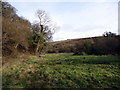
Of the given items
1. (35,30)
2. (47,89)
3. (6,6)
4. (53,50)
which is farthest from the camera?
(53,50)

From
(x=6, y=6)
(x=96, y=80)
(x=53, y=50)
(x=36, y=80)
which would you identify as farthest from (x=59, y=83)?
(x=53, y=50)

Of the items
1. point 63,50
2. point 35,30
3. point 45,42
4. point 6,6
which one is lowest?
point 63,50

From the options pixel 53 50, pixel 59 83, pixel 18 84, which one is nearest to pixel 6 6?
pixel 18 84

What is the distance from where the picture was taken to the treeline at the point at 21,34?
9.09 metres

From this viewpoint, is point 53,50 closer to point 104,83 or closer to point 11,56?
point 11,56

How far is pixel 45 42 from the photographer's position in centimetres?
2138

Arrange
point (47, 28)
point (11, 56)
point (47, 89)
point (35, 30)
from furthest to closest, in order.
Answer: point (47, 28)
point (35, 30)
point (11, 56)
point (47, 89)

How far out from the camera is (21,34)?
10859 millimetres

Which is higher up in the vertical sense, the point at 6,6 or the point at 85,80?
the point at 6,6

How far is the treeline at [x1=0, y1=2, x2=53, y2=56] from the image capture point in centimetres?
909

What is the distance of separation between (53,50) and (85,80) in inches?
912

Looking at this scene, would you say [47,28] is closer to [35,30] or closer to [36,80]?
[35,30]

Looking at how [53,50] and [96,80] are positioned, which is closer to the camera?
[96,80]

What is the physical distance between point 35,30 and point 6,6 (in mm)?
7227
